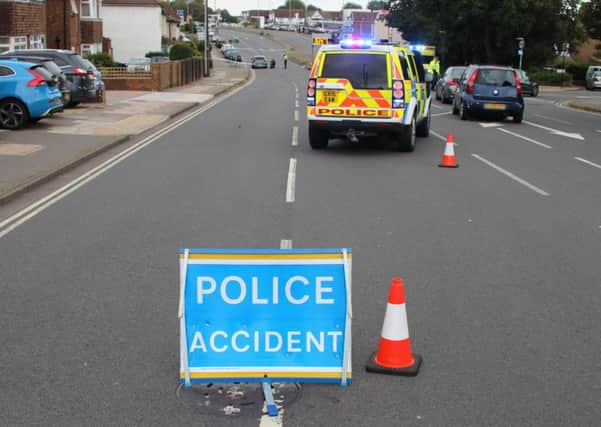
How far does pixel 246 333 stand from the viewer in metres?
5.04

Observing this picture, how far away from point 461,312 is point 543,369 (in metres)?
1.21

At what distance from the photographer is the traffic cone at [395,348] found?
5.25m

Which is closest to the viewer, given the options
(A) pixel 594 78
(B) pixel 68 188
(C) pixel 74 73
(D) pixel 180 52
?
(B) pixel 68 188

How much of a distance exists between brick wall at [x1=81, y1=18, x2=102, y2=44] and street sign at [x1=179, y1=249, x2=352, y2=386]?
151 ft

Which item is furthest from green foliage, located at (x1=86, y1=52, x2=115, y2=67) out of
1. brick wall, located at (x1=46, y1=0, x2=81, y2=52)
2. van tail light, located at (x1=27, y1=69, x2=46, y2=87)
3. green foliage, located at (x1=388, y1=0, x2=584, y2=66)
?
green foliage, located at (x1=388, y1=0, x2=584, y2=66)

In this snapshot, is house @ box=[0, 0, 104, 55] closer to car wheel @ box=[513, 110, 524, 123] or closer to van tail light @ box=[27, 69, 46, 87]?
van tail light @ box=[27, 69, 46, 87]

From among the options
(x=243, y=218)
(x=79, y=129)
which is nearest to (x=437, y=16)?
(x=79, y=129)

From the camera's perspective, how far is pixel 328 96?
53.4 ft

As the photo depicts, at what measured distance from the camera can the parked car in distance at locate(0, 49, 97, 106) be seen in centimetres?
2630

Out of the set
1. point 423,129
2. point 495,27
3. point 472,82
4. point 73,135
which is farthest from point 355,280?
point 495,27

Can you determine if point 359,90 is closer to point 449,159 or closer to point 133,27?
point 449,159

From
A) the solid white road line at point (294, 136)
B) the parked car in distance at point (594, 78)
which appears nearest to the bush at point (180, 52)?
the parked car in distance at point (594, 78)

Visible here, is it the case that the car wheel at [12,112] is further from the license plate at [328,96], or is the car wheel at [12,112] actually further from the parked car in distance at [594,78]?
the parked car in distance at [594,78]

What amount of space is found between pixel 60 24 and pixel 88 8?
26.0 ft
